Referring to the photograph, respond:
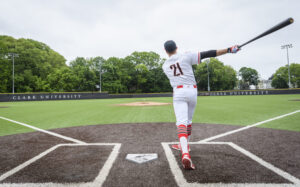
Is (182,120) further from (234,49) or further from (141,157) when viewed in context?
(234,49)

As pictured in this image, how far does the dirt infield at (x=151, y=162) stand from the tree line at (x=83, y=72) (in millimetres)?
43015

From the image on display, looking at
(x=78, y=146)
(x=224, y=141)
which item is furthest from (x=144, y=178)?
(x=224, y=141)

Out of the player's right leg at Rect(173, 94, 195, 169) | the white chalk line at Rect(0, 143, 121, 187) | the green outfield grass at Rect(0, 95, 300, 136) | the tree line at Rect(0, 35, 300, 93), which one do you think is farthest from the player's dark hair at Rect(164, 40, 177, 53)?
the tree line at Rect(0, 35, 300, 93)

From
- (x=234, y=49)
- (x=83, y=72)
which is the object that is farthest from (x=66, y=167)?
(x=83, y=72)

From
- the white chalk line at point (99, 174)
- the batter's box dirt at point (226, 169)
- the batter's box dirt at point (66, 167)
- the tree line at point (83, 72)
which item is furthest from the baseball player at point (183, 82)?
the tree line at point (83, 72)

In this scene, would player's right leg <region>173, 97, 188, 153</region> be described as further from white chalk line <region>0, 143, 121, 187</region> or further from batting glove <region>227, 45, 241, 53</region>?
white chalk line <region>0, 143, 121, 187</region>

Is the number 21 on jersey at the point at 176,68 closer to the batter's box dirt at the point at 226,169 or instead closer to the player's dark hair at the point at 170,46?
the player's dark hair at the point at 170,46

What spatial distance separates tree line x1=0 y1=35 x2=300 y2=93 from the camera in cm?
4038

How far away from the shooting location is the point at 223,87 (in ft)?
207

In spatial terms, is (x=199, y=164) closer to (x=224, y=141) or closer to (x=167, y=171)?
(x=167, y=171)

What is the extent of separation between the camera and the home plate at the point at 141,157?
292 centimetres

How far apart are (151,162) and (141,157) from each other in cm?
31

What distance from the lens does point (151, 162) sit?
2.83 m

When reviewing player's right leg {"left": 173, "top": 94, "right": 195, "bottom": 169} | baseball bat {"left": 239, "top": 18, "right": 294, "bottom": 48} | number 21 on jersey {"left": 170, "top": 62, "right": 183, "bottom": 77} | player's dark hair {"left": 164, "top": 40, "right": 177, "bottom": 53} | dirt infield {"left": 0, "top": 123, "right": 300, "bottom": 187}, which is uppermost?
baseball bat {"left": 239, "top": 18, "right": 294, "bottom": 48}
